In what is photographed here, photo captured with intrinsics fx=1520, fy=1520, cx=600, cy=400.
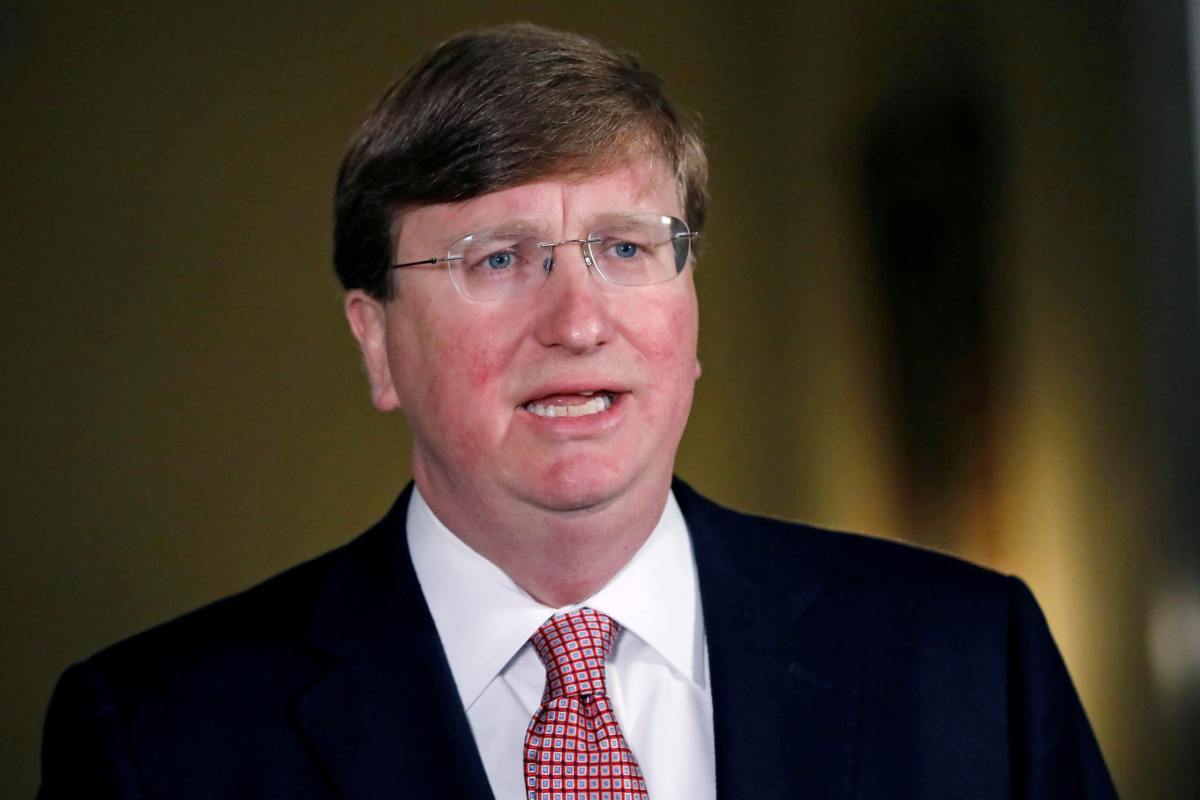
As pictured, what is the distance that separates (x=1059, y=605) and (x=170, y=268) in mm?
1962

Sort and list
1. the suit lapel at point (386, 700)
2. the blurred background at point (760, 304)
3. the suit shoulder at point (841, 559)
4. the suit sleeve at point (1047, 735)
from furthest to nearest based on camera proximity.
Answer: the blurred background at point (760, 304) → the suit shoulder at point (841, 559) → the suit sleeve at point (1047, 735) → the suit lapel at point (386, 700)

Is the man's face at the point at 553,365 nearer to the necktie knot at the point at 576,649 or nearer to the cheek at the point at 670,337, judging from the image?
the cheek at the point at 670,337

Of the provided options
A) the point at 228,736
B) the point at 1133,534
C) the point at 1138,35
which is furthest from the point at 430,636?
the point at 1138,35

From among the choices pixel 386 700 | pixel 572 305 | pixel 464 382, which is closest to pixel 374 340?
pixel 464 382

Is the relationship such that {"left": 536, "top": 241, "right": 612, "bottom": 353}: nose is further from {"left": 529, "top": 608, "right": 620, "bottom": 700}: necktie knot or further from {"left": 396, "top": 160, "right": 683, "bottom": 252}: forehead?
{"left": 529, "top": 608, "right": 620, "bottom": 700}: necktie knot

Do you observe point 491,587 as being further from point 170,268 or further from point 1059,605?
point 1059,605

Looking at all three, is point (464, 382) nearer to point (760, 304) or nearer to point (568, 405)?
point (568, 405)

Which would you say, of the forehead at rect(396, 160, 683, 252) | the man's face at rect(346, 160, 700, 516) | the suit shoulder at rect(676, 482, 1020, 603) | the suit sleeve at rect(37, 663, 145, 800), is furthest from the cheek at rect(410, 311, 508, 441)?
the suit sleeve at rect(37, 663, 145, 800)

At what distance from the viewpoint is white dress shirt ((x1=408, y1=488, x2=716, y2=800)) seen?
1.70 metres

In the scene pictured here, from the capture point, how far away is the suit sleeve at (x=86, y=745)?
166cm

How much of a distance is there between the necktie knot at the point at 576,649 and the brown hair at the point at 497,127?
454mm

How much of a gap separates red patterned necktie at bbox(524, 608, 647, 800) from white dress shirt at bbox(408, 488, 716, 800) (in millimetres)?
36

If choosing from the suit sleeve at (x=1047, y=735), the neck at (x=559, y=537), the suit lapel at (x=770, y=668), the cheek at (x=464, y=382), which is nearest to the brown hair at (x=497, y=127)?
the cheek at (x=464, y=382)

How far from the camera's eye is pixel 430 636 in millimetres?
1742
